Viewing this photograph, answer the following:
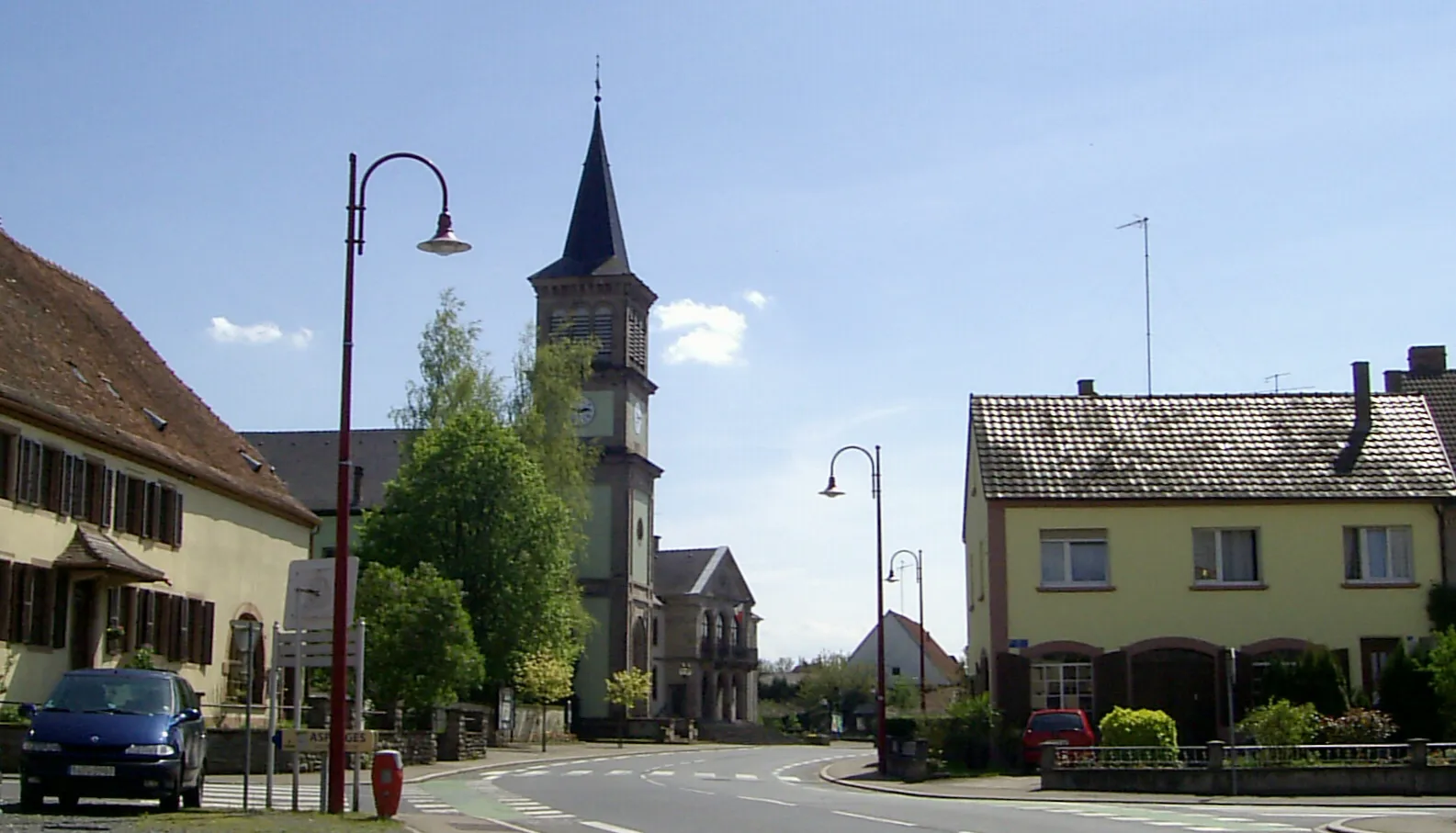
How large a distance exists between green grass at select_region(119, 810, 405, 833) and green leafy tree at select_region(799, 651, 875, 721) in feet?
278

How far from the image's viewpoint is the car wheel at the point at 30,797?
18406 millimetres

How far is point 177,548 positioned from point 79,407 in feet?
17.4

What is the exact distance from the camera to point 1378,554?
3881 centimetres

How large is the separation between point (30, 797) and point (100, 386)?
19769mm

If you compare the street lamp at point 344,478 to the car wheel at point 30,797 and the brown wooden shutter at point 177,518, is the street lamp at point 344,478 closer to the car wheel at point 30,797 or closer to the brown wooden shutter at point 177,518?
the car wheel at point 30,797

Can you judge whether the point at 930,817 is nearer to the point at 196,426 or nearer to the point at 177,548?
the point at 177,548

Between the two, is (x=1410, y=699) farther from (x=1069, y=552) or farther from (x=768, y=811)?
(x=768, y=811)

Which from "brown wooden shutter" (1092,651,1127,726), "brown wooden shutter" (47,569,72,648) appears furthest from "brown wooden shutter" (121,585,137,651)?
"brown wooden shutter" (1092,651,1127,726)

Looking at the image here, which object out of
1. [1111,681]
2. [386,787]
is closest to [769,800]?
[386,787]

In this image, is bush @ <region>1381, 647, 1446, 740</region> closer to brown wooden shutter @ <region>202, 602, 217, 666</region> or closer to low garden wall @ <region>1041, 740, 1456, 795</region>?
low garden wall @ <region>1041, 740, 1456, 795</region>

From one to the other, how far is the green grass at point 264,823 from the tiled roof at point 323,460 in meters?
59.6

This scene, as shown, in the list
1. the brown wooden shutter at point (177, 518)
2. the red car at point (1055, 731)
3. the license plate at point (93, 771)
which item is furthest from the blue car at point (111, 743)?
the red car at point (1055, 731)

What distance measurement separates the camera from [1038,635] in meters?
38.1

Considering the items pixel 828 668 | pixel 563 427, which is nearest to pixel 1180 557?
pixel 563 427
